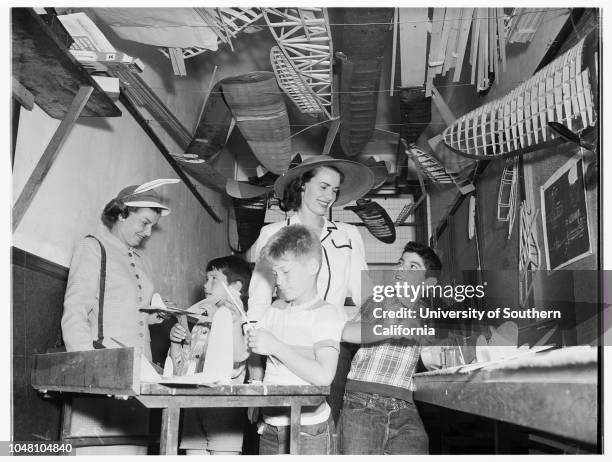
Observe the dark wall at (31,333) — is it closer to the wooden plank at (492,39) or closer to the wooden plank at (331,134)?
the wooden plank at (331,134)

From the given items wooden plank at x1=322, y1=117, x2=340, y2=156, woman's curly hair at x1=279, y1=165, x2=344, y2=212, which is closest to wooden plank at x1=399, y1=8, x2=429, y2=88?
wooden plank at x1=322, y1=117, x2=340, y2=156

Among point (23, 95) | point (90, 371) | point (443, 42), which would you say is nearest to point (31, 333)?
point (90, 371)

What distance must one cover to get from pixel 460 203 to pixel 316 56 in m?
0.88

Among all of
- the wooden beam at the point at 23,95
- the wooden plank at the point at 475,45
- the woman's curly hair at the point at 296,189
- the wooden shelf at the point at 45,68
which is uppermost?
the wooden plank at the point at 475,45

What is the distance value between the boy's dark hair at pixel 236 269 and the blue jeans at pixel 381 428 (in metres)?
0.64

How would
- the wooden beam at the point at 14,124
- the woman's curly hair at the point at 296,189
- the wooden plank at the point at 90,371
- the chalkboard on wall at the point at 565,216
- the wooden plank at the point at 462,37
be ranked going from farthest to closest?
the woman's curly hair at the point at 296,189 → the wooden plank at the point at 462,37 → the chalkboard on wall at the point at 565,216 → the wooden beam at the point at 14,124 → the wooden plank at the point at 90,371

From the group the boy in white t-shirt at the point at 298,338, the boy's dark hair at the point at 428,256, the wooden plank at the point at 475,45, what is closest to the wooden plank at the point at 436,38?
the wooden plank at the point at 475,45

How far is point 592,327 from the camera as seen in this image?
70.6 inches

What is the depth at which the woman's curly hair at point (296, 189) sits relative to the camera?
251 cm

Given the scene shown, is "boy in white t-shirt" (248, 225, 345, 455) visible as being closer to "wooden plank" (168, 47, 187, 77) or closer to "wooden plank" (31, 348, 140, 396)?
"wooden plank" (31, 348, 140, 396)

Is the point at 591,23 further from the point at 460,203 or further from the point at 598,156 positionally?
the point at 460,203

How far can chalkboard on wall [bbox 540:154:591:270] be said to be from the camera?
1.97m

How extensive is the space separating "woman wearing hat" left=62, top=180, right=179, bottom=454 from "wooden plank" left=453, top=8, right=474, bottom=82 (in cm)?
122

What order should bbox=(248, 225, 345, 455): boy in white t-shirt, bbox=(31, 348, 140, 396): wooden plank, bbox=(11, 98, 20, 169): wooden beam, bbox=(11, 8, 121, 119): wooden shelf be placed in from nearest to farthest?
bbox=(31, 348, 140, 396): wooden plank → bbox=(248, 225, 345, 455): boy in white t-shirt → bbox=(11, 8, 121, 119): wooden shelf → bbox=(11, 98, 20, 169): wooden beam
